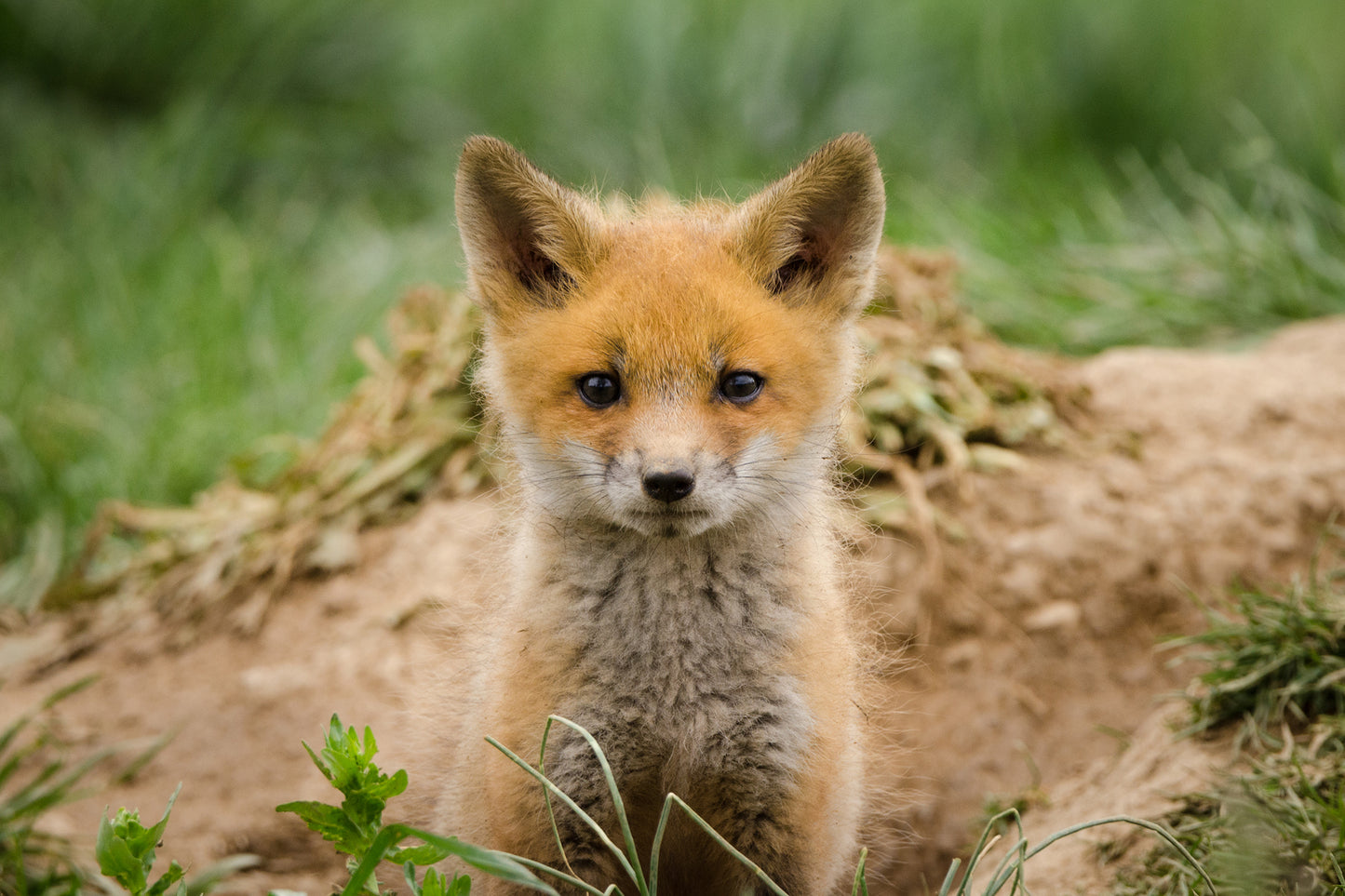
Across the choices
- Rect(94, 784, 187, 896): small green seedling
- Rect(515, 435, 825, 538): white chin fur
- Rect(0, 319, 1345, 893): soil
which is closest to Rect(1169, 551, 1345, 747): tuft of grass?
Rect(0, 319, 1345, 893): soil

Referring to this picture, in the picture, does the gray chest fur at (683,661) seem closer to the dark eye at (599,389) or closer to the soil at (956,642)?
the dark eye at (599,389)

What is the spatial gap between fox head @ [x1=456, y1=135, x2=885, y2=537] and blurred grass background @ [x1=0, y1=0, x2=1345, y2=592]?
3363 mm

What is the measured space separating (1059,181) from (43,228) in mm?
7062

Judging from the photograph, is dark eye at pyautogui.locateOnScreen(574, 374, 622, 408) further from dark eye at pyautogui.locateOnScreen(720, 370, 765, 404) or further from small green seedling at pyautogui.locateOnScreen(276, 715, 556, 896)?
small green seedling at pyautogui.locateOnScreen(276, 715, 556, 896)

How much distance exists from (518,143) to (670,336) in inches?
265

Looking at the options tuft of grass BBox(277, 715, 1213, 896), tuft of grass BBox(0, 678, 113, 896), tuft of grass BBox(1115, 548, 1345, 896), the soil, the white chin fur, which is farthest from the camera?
the soil

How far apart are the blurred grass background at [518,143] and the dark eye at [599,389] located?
12.3 feet

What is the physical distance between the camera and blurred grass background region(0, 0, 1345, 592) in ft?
21.4

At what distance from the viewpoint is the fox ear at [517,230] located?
3.01 meters

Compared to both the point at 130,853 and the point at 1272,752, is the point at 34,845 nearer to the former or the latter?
the point at 130,853

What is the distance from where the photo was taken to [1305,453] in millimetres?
4711

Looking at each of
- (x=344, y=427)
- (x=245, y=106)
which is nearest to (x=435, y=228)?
(x=245, y=106)

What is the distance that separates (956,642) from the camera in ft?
14.9

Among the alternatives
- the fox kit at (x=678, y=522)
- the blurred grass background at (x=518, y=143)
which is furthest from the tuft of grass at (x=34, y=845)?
the blurred grass background at (x=518, y=143)
